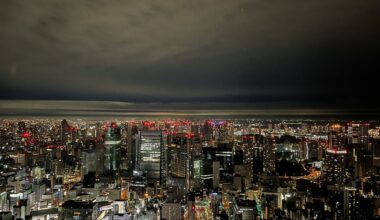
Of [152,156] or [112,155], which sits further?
[152,156]

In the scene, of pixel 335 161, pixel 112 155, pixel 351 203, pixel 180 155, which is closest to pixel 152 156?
pixel 180 155

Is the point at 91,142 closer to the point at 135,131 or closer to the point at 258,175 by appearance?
the point at 135,131

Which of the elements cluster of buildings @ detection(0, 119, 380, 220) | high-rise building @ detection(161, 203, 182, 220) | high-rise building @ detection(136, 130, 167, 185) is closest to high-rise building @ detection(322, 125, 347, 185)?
cluster of buildings @ detection(0, 119, 380, 220)

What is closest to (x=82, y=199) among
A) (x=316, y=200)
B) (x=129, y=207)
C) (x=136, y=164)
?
(x=129, y=207)

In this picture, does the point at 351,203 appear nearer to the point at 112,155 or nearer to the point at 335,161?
the point at 335,161

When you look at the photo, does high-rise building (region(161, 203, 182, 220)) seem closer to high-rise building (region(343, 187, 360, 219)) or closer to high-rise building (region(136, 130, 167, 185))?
high-rise building (region(136, 130, 167, 185))
